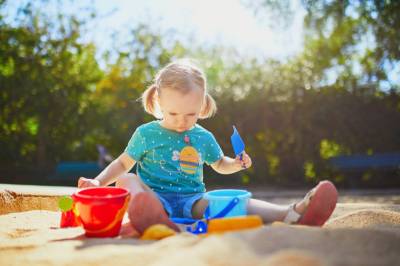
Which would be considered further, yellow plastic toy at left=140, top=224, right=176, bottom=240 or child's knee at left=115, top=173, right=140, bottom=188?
child's knee at left=115, top=173, right=140, bottom=188

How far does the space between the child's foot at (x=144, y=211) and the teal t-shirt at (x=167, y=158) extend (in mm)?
490

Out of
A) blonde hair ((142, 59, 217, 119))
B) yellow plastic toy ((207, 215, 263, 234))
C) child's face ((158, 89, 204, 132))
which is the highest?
blonde hair ((142, 59, 217, 119))

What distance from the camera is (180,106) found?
2.18 metres

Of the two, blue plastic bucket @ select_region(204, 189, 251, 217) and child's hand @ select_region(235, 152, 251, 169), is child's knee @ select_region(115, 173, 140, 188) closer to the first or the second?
blue plastic bucket @ select_region(204, 189, 251, 217)

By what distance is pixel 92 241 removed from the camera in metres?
1.61

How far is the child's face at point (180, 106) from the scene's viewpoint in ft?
7.09

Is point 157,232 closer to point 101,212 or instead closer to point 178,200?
point 101,212

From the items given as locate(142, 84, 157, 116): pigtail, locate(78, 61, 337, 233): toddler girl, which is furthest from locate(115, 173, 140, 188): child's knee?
locate(142, 84, 157, 116): pigtail

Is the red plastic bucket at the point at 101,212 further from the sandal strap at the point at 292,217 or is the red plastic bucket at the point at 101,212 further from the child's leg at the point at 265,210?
the sandal strap at the point at 292,217

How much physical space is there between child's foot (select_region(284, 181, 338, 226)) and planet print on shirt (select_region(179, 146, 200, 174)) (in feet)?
1.95

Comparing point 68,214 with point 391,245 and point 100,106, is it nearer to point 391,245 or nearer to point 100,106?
point 391,245

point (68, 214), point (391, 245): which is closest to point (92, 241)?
point (68, 214)

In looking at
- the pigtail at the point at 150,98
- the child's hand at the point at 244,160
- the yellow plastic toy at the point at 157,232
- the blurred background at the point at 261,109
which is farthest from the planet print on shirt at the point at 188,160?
the blurred background at the point at 261,109

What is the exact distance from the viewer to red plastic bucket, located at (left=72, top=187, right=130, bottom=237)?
178 cm
